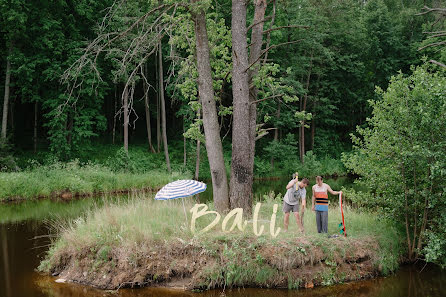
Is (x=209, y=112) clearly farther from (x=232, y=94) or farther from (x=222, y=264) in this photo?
(x=232, y=94)

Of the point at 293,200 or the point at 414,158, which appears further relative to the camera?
the point at 293,200

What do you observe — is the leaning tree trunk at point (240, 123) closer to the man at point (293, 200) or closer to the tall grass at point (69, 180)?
the man at point (293, 200)

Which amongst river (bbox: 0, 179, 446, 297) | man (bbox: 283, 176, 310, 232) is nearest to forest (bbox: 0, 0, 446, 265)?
river (bbox: 0, 179, 446, 297)

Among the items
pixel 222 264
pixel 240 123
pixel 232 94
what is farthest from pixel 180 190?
pixel 232 94

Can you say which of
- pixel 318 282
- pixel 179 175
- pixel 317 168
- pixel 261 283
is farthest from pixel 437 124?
pixel 317 168

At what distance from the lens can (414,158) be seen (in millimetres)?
9273

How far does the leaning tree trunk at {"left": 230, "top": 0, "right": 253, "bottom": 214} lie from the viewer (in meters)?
10.6

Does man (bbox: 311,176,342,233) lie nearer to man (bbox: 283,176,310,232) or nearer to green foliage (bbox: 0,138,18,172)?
man (bbox: 283,176,310,232)

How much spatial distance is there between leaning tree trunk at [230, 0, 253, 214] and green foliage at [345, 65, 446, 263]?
314cm

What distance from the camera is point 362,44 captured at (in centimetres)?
3519

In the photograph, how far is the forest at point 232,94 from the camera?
386 inches

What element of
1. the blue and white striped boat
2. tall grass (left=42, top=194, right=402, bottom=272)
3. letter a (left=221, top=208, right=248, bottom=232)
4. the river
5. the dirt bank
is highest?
the blue and white striped boat

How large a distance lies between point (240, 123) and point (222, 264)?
379 cm

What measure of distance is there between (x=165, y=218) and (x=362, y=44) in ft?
99.9
